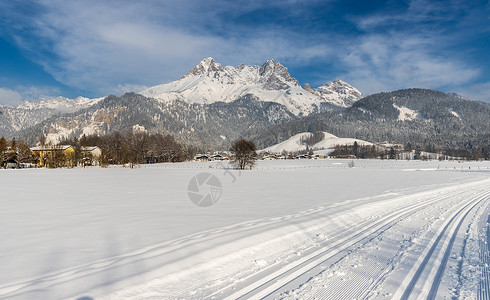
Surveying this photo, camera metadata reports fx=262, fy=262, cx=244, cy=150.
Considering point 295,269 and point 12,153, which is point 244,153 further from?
point 12,153

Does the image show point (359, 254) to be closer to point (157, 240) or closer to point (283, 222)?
point (283, 222)

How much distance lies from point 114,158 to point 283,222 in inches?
4080

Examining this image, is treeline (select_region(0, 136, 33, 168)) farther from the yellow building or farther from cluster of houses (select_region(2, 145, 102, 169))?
the yellow building

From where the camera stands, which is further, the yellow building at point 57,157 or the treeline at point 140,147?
the treeline at point 140,147

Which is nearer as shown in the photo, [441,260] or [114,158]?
[441,260]

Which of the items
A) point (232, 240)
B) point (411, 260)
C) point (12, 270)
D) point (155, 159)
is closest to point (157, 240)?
point (232, 240)

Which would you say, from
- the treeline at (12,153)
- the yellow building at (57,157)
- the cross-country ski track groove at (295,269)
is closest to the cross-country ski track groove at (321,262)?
the cross-country ski track groove at (295,269)

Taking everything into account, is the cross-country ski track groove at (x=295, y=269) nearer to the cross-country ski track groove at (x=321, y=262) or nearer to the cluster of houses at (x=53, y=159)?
the cross-country ski track groove at (x=321, y=262)

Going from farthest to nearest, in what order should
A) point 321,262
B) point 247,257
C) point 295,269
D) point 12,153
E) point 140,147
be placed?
point 140,147, point 12,153, point 247,257, point 321,262, point 295,269

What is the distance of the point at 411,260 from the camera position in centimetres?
646

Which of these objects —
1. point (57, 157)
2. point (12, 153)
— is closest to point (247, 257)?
point (57, 157)

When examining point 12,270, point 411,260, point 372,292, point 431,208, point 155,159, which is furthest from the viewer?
point 155,159

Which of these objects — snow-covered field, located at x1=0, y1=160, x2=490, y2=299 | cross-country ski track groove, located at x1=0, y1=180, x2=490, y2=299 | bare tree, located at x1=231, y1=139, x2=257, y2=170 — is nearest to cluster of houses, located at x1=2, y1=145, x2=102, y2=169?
bare tree, located at x1=231, y1=139, x2=257, y2=170

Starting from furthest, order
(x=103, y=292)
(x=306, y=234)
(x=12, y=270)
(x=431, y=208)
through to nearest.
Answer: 1. (x=431, y=208)
2. (x=306, y=234)
3. (x=12, y=270)
4. (x=103, y=292)
